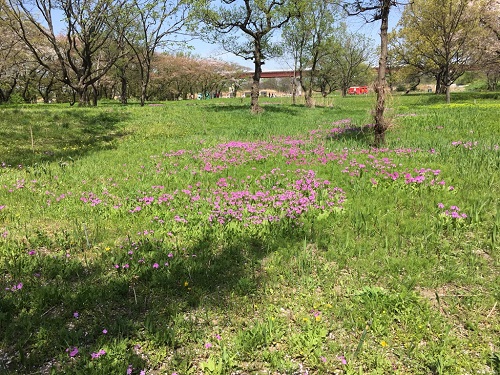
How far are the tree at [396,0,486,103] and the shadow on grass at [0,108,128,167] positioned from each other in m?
26.3

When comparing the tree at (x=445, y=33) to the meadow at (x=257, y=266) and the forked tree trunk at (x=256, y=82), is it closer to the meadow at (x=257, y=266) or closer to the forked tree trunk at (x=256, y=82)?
the forked tree trunk at (x=256, y=82)

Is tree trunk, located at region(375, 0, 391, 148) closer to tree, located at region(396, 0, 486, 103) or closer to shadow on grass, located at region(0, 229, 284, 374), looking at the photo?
shadow on grass, located at region(0, 229, 284, 374)

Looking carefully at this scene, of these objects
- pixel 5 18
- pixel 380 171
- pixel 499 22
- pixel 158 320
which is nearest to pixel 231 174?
pixel 380 171

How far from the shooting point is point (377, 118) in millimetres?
9070

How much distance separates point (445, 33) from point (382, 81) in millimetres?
24215

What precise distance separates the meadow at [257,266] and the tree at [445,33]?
25448mm

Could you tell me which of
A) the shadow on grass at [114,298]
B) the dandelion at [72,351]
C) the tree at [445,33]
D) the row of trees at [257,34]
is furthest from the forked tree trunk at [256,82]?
the dandelion at [72,351]

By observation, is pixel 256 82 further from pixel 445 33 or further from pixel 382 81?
pixel 445 33

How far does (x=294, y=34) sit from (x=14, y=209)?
3299cm

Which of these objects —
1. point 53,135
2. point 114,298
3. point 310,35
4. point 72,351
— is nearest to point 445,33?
point 310,35

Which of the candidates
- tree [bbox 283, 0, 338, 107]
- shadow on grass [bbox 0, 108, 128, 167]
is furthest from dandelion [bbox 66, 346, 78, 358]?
tree [bbox 283, 0, 338, 107]

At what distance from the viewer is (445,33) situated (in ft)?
89.0

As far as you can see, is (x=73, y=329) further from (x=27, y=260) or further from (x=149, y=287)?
(x=27, y=260)

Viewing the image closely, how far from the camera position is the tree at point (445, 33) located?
27.6 m
